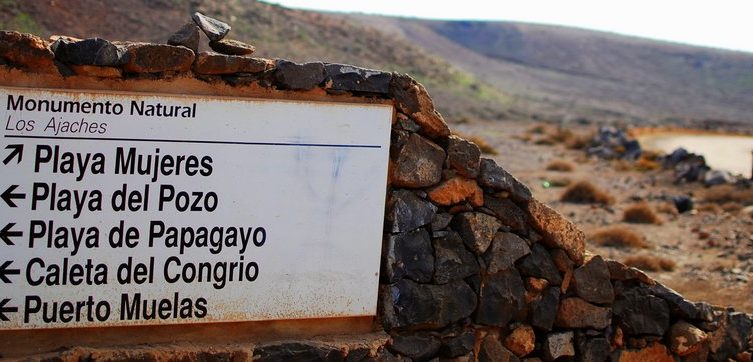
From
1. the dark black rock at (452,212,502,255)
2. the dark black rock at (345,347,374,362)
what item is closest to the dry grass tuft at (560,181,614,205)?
the dark black rock at (452,212,502,255)

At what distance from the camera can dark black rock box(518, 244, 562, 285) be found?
6207mm

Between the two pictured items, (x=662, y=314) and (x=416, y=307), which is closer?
(x=416, y=307)

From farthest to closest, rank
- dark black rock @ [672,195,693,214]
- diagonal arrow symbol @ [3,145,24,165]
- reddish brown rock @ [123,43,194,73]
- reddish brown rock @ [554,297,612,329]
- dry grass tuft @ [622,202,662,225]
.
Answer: dark black rock @ [672,195,693,214], dry grass tuft @ [622,202,662,225], reddish brown rock @ [554,297,612,329], reddish brown rock @ [123,43,194,73], diagonal arrow symbol @ [3,145,24,165]

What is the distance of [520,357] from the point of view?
20.5 ft

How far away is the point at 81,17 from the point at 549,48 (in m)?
82.5

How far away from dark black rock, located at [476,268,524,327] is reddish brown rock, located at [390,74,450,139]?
3.37 ft

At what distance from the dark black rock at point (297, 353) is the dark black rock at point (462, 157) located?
4.60 ft

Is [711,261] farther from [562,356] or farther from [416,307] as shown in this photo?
[416,307]

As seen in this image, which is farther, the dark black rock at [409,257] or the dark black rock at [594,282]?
the dark black rock at [594,282]

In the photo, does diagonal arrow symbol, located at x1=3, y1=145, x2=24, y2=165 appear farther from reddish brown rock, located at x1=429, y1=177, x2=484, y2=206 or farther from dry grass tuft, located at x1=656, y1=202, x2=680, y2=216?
dry grass tuft, located at x1=656, y1=202, x2=680, y2=216

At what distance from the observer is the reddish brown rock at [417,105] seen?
5824 mm

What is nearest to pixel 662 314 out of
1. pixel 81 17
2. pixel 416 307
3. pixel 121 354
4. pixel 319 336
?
pixel 416 307

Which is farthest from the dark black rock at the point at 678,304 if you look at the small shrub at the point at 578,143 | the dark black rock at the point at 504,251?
the small shrub at the point at 578,143

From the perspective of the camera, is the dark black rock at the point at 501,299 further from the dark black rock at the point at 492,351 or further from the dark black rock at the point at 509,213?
the dark black rock at the point at 509,213
